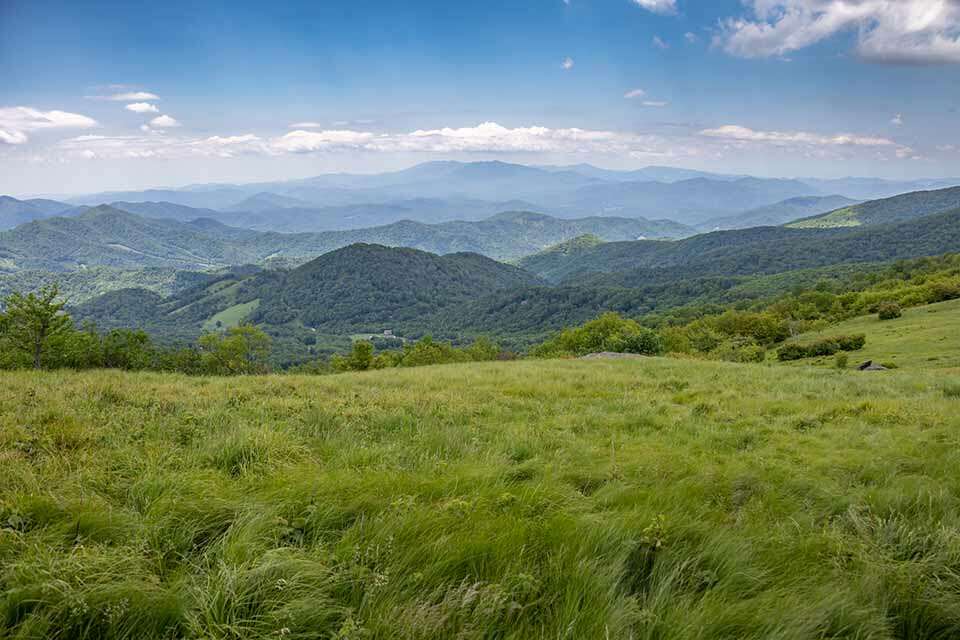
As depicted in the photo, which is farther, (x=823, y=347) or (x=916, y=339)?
(x=823, y=347)

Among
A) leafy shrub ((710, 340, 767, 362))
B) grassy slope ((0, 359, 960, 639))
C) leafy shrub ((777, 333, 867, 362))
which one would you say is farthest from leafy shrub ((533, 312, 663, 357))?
grassy slope ((0, 359, 960, 639))

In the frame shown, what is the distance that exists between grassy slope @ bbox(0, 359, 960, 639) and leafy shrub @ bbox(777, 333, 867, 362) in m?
40.1

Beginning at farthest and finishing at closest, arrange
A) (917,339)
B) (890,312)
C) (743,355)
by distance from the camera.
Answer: (890,312), (743,355), (917,339)

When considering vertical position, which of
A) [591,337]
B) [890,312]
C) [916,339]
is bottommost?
[591,337]

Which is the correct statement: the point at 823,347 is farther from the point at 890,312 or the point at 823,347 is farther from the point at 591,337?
the point at 591,337

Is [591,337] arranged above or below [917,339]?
below

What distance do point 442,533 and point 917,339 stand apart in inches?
1874

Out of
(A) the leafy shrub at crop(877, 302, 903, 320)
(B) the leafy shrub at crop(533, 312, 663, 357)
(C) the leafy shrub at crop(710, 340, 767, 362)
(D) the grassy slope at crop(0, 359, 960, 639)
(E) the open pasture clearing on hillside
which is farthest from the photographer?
(B) the leafy shrub at crop(533, 312, 663, 357)

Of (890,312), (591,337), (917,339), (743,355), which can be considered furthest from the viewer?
(591,337)

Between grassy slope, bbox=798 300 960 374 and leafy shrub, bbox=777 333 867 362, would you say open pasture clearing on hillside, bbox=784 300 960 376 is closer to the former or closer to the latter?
grassy slope, bbox=798 300 960 374

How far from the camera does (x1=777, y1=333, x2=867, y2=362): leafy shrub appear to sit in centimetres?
3969

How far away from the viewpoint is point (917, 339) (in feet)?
120

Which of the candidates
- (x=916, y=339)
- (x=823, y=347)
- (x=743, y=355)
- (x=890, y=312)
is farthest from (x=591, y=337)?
(x=916, y=339)

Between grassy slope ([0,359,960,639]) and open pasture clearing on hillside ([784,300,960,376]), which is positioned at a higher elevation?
grassy slope ([0,359,960,639])
